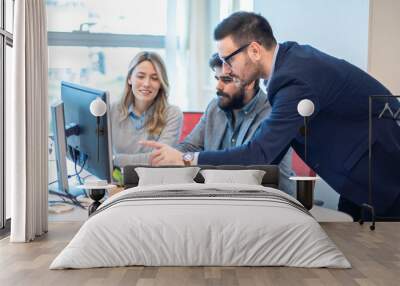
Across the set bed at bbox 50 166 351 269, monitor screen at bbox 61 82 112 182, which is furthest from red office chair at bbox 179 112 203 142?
bed at bbox 50 166 351 269

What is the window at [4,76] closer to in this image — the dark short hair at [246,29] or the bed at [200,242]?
the bed at [200,242]

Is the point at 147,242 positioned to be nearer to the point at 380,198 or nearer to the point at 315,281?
the point at 315,281

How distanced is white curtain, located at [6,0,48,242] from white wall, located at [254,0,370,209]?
8.53 feet

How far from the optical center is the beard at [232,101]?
633cm

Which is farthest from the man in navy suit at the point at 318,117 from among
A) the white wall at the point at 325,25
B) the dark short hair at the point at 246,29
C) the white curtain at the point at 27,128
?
the white curtain at the point at 27,128

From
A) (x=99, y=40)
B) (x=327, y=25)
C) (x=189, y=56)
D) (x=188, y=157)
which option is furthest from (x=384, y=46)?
(x=99, y=40)

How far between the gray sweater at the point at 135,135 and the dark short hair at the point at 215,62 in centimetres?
64

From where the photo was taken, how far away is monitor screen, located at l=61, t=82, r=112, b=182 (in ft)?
20.2

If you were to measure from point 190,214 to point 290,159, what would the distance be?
2.55 meters

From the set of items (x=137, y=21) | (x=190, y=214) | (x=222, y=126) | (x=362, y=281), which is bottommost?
(x=362, y=281)

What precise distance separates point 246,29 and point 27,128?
2768mm

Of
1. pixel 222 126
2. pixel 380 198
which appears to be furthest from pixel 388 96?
pixel 222 126

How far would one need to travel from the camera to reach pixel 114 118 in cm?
639

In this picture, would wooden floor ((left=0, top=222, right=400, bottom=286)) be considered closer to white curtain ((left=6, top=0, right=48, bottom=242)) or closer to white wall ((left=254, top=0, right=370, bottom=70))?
white curtain ((left=6, top=0, right=48, bottom=242))
